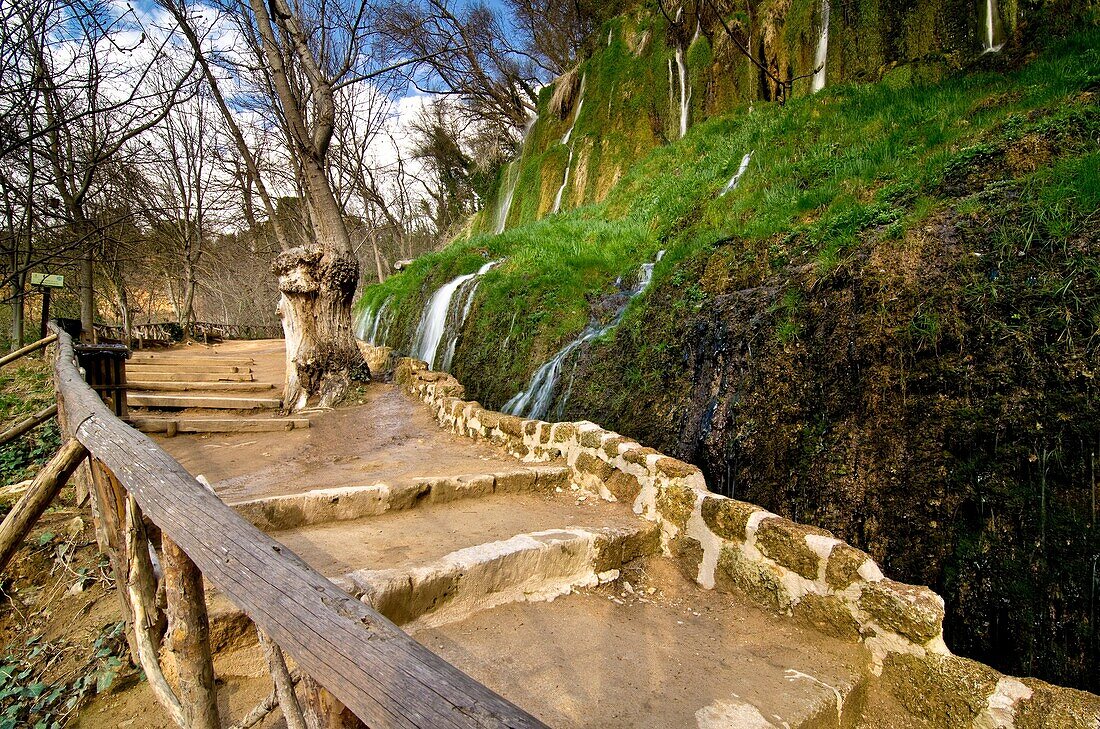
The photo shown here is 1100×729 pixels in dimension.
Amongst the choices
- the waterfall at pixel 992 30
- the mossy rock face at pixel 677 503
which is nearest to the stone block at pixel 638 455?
the mossy rock face at pixel 677 503

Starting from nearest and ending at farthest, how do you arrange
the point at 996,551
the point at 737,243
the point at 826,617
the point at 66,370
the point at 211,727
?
the point at 211,727 → the point at 826,617 → the point at 996,551 → the point at 66,370 → the point at 737,243

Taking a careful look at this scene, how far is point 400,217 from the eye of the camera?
26656 millimetres

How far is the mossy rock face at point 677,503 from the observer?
2959mm

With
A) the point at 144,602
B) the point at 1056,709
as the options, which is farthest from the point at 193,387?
the point at 1056,709

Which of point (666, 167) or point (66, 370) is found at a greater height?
point (666, 167)

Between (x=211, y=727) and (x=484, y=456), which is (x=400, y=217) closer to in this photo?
(x=484, y=456)

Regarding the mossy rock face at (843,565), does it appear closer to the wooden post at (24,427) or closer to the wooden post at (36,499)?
the wooden post at (36,499)

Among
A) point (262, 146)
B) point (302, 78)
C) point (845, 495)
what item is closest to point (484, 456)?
point (845, 495)

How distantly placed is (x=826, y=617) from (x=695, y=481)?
Answer: 94 cm

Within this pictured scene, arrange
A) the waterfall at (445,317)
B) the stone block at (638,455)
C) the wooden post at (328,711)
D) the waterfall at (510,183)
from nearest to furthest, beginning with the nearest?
the wooden post at (328,711) < the stone block at (638,455) < the waterfall at (445,317) < the waterfall at (510,183)

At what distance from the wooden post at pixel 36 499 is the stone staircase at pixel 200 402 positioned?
318 centimetres

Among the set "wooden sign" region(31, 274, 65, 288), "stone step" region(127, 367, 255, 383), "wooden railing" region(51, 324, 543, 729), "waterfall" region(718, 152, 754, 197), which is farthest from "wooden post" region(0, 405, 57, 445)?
"waterfall" region(718, 152, 754, 197)

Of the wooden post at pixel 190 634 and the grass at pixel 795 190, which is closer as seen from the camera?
the wooden post at pixel 190 634

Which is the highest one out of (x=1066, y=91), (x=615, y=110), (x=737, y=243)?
(x=615, y=110)
